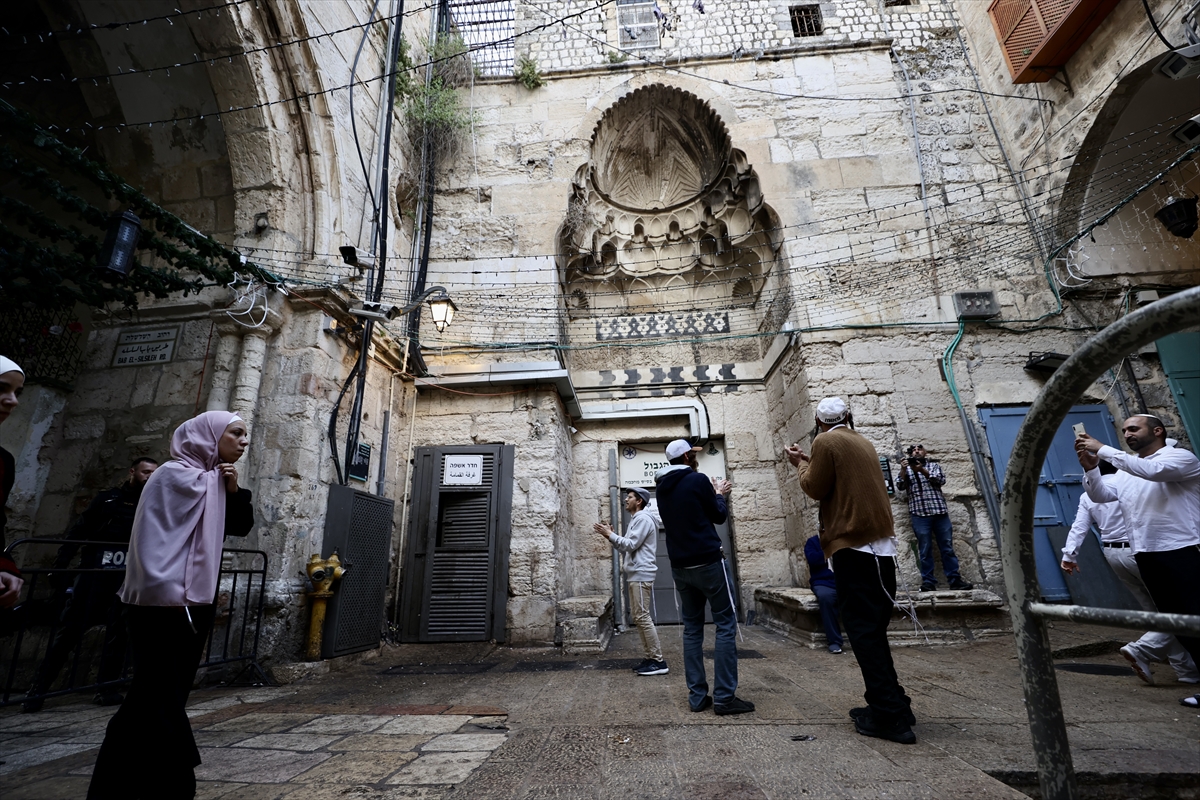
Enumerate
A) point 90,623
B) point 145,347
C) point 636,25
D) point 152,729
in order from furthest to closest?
point 636,25
point 145,347
point 90,623
point 152,729

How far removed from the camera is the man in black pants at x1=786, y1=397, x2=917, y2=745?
244 cm

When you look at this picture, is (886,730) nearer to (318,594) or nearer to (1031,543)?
(1031,543)

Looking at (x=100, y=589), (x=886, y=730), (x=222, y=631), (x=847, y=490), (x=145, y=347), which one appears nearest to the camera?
(x=886, y=730)

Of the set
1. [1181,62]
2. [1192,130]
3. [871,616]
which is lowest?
[871,616]

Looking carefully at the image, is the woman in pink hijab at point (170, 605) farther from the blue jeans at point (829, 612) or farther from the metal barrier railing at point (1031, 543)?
the blue jeans at point (829, 612)

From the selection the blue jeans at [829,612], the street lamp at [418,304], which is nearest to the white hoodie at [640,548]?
the blue jeans at [829,612]

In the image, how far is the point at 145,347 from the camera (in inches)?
209

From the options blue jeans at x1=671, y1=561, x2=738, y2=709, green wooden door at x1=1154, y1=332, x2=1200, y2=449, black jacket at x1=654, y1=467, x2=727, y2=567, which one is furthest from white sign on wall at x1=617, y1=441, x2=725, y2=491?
green wooden door at x1=1154, y1=332, x2=1200, y2=449

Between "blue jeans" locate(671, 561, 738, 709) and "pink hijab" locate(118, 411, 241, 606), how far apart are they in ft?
7.47

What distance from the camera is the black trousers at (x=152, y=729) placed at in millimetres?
1763

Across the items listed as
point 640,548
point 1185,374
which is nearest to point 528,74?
point 640,548

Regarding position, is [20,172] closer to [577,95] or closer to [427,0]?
[577,95]

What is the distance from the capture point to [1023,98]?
283 inches

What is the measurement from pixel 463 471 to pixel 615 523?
2400mm
